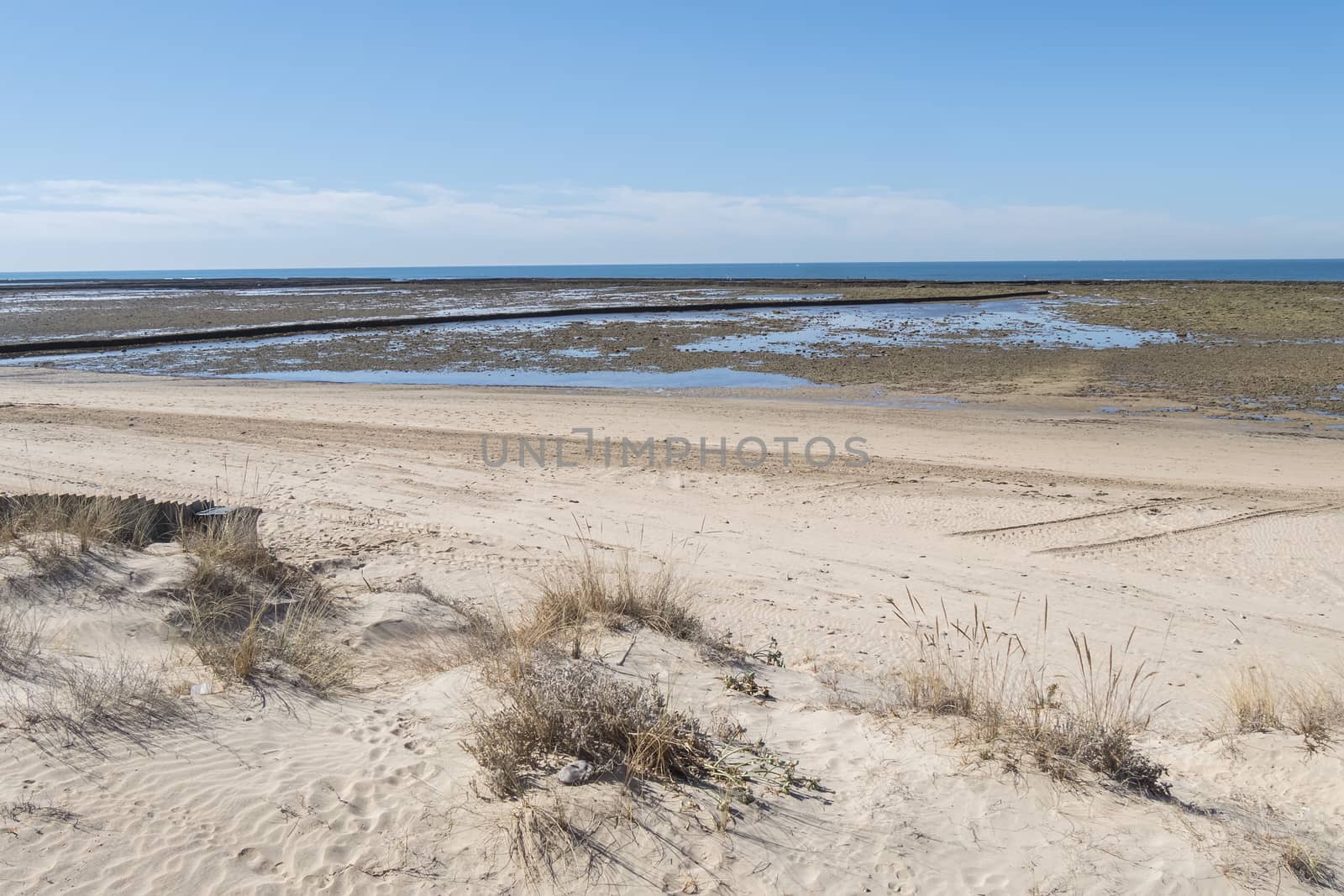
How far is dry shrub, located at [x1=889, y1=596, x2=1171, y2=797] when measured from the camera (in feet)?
14.4

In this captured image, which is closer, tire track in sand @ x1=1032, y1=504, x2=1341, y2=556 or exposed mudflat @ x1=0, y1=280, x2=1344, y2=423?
tire track in sand @ x1=1032, y1=504, x2=1341, y2=556

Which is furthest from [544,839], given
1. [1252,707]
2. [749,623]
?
[1252,707]

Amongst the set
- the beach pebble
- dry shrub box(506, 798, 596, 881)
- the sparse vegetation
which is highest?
the beach pebble

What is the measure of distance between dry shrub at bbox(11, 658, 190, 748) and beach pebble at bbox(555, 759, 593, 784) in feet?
6.80

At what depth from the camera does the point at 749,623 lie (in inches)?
297

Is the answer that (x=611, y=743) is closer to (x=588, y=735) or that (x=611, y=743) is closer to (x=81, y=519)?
(x=588, y=735)

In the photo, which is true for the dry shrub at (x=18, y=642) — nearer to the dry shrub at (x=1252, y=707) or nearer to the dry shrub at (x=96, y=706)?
the dry shrub at (x=96, y=706)

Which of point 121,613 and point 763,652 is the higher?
point 121,613

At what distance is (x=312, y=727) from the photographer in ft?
15.7

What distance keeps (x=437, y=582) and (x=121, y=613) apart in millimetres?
2636

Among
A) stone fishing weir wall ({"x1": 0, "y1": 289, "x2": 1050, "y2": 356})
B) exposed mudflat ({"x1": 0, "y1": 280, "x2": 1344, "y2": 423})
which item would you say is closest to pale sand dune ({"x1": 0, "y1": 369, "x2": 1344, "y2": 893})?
exposed mudflat ({"x1": 0, "y1": 280, "x2": 1344, "y2": 423})

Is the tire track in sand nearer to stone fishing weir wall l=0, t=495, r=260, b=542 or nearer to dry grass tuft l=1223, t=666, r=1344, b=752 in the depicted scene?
dry grass tuft l=1223, t=666, r=1344, b=752

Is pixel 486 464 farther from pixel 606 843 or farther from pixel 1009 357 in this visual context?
pixel 1009 357

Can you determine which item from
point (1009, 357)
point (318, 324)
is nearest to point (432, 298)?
point (318, 324)
